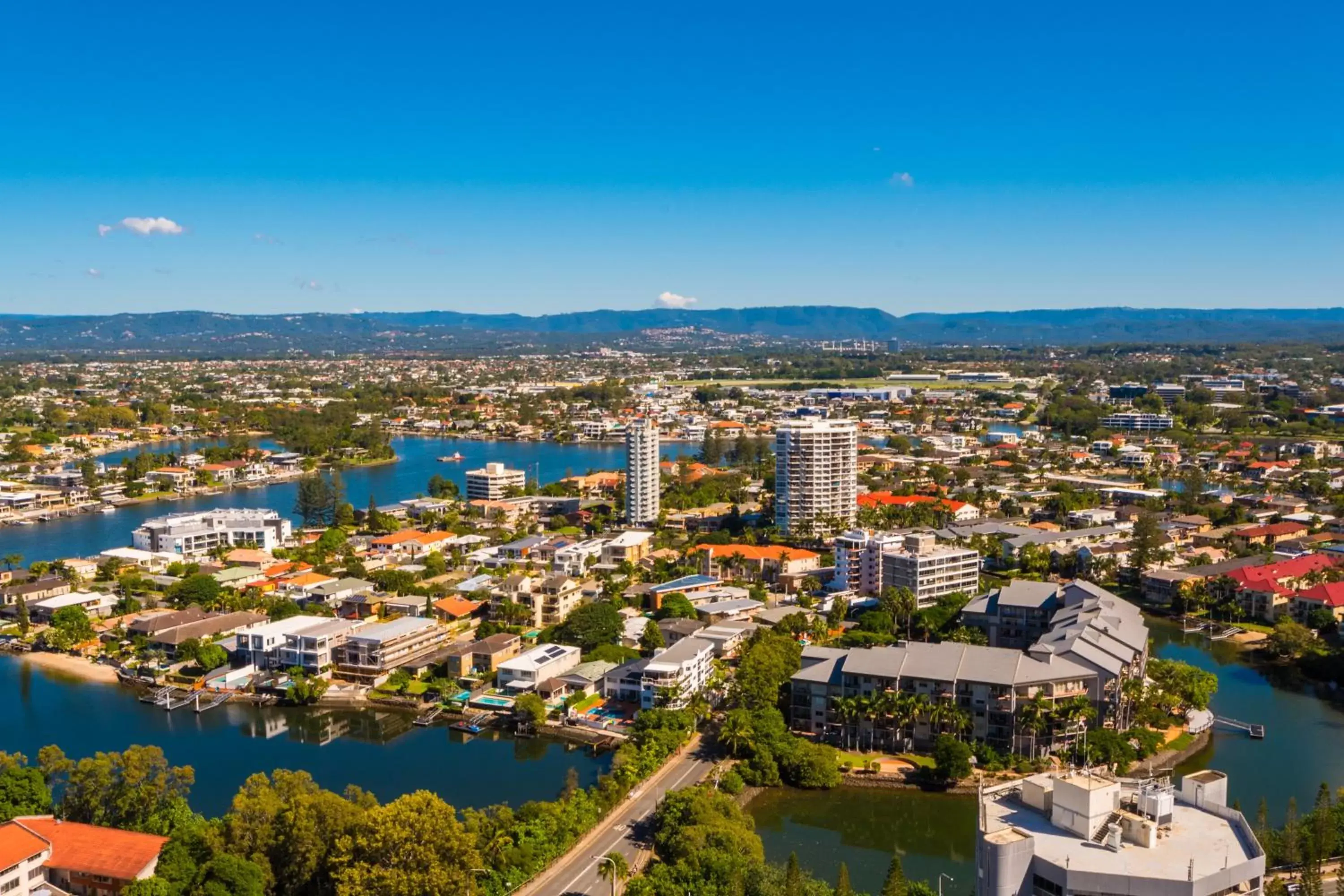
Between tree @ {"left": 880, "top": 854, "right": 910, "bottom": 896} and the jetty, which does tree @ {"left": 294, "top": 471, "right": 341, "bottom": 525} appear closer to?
the jetty

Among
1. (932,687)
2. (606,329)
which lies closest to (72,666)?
(932,687)

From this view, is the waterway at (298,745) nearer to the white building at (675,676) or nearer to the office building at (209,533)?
the white building at (675,676)

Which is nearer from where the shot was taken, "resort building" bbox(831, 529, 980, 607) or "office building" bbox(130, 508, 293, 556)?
"resort building" bbox(831, 529, 980, 607)

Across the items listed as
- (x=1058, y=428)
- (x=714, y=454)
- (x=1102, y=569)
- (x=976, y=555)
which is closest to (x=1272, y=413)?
(x=1058, y=428)

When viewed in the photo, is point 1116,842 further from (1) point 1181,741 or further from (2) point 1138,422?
(2) point 1138,422

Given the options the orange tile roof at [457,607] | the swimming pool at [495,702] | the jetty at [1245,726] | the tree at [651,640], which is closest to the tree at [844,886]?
the swimming pool at [495,702]

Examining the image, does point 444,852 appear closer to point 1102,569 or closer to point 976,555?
point 976,555

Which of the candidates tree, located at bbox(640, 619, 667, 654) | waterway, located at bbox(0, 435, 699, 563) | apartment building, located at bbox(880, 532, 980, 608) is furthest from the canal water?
waterway, located at bbox(0, 435, 699, 563)
